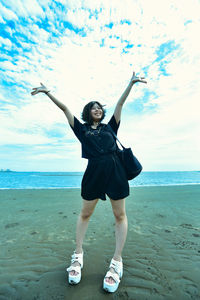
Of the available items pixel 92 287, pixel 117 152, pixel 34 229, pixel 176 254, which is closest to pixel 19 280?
pixel 92 287

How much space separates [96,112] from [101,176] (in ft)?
3.34

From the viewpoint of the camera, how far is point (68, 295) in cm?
200

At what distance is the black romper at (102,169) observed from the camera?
2373 mm

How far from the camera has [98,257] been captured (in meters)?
2.88

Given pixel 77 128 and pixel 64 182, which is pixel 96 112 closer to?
pixel 77 128

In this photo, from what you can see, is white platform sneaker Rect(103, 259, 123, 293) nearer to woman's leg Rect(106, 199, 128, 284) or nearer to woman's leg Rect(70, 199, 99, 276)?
woman's leg Rect(106, 199, 128, 284)

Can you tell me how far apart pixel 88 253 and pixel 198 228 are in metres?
2.91

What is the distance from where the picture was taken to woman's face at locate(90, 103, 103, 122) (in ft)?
8.75

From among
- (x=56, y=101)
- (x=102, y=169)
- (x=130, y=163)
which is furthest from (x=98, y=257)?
(x=56, y=101)

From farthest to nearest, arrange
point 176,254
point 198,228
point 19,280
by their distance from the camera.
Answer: point 198,228 < point 176,254 < point 19,280

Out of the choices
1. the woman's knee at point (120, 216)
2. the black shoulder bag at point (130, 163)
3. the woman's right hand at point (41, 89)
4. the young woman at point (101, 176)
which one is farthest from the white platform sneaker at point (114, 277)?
the woman's right hand at point (41, 89)

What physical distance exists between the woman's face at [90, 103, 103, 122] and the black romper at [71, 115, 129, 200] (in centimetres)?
25

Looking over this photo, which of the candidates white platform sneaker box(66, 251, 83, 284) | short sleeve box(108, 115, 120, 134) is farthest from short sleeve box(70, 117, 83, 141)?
white platform sneaker box(66, 251, 83, 284)

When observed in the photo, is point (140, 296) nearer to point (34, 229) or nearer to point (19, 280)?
point (19, 280)
